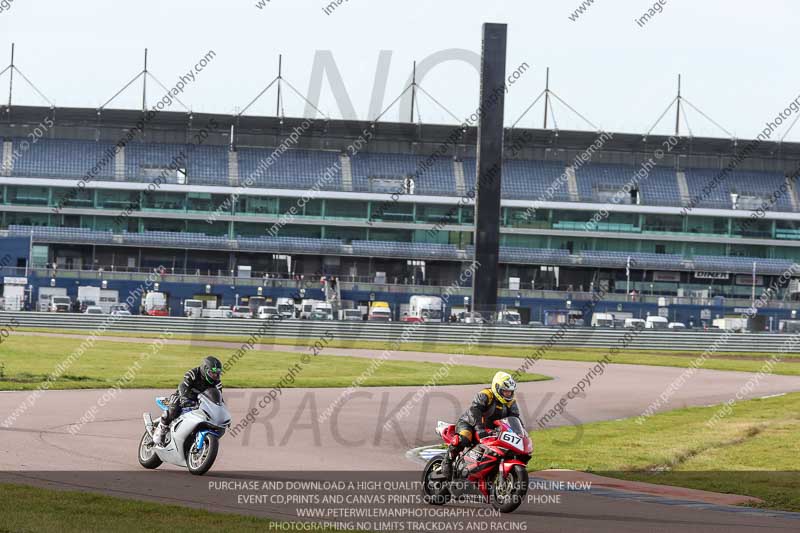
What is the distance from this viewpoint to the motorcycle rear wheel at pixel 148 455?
56.9 ft

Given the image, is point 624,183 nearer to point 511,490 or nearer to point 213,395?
point 213,395

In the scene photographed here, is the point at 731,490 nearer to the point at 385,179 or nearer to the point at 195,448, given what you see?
the point at 195,448

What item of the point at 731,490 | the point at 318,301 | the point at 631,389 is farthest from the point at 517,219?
the point at 731,490

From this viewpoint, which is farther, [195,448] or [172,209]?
[172,209]

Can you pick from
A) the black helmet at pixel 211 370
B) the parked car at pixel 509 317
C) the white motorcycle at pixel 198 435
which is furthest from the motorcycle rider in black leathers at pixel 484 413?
the parked car at pixel 509 317

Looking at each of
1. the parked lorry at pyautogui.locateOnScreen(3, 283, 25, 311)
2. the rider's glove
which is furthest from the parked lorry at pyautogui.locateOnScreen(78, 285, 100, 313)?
the rider's glove

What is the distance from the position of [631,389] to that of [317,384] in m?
10.5

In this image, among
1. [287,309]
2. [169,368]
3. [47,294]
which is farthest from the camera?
[47,294]

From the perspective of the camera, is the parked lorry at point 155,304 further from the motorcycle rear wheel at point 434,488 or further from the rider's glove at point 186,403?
the motorcycle rear wheel at point 434,488

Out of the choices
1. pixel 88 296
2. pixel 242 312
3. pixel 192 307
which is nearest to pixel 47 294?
pixel 88 296

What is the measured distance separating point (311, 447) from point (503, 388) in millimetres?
7425

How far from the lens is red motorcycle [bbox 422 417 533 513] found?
13.9m

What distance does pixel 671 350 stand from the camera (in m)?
68.1

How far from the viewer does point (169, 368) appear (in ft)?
133
